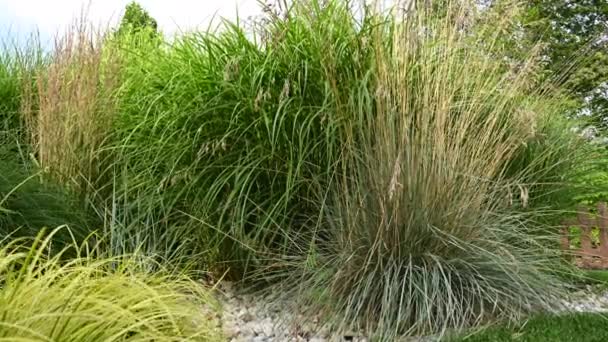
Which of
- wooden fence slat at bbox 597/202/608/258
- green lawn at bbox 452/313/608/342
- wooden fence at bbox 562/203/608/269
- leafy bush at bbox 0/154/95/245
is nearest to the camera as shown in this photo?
green lawn at bbox 452/313/608/342

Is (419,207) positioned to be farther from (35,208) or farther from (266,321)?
(35,208)

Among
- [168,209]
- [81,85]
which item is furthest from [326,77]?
[81,85]

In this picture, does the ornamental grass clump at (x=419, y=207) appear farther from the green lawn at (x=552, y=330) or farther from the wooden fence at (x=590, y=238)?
the wooden fence at (x=590, y=238)

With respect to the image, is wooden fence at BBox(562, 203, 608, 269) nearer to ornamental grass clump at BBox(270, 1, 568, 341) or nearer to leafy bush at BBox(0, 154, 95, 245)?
ornamental grass clump at BBox(270, 1, 568, 341)

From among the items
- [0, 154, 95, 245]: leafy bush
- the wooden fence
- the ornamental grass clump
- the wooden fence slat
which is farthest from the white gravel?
the wooden fence slat

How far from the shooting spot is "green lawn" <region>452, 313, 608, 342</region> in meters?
2.56

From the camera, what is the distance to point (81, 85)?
11.5 ft

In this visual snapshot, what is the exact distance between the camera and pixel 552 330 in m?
2.69

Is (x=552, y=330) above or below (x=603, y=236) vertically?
above

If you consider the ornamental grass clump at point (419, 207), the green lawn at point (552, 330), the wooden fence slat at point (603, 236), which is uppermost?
the ornamental grass clump at point (419, 207)

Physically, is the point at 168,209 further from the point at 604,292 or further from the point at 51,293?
the point at 604,292

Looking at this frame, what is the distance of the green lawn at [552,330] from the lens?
2.56 meters

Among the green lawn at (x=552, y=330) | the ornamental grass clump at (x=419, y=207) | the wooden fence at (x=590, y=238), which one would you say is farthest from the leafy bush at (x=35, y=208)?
the wooden fence at (x=590, y=238)

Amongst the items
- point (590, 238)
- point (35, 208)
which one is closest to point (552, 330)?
point (35, 208)
